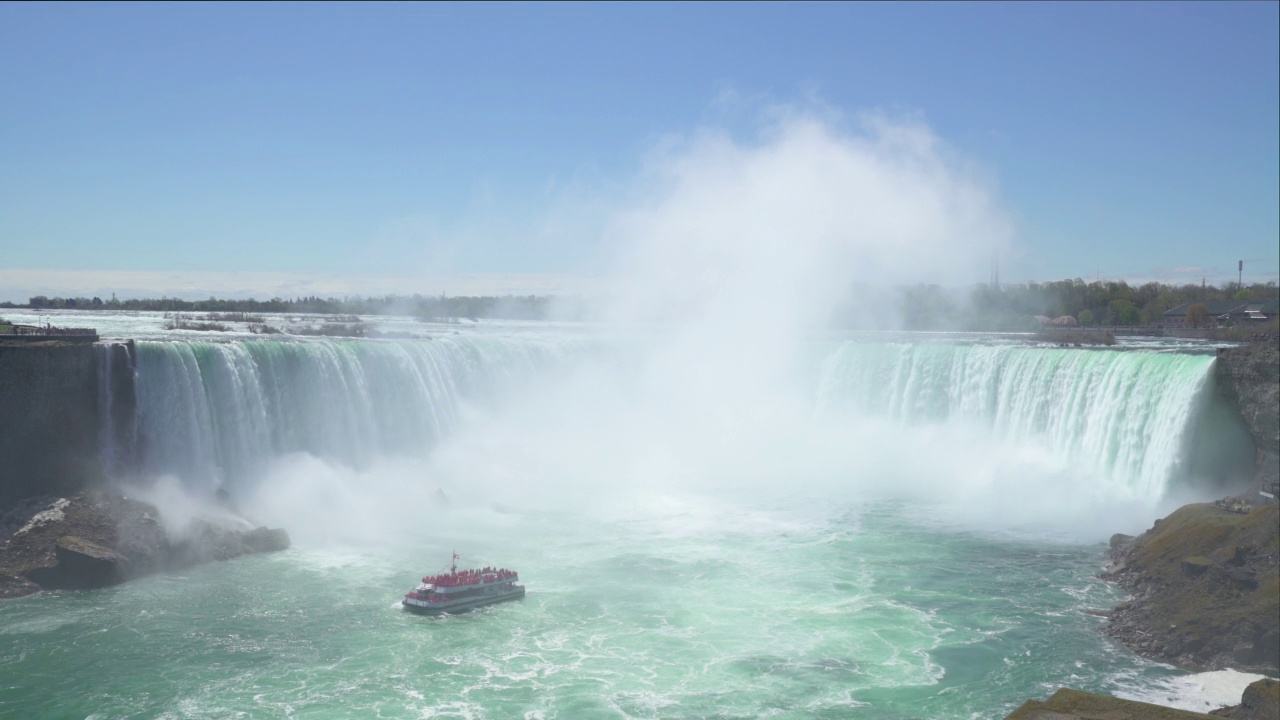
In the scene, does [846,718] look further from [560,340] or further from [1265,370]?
[560,340]

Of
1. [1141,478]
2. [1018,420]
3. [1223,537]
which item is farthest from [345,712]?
[1018,420]

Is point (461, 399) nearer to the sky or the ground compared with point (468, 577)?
nearer to the sky

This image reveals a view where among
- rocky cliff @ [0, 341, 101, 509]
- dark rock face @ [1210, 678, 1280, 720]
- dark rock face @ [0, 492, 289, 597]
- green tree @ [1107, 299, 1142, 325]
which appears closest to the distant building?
green tree @ [1107, 299, 1142, 325]

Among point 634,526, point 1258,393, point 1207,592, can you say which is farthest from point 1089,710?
point 1258,393

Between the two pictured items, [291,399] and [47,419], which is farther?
[291,399]

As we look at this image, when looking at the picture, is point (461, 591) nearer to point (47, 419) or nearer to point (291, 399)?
point (47, 419)

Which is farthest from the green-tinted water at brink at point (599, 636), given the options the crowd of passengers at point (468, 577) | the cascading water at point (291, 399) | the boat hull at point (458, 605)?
the cascading water at point (291, 399)

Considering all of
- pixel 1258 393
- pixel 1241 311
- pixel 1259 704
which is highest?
pixel 1241 311

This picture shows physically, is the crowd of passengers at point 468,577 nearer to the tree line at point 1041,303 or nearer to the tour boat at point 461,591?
the tour boat at point 461,591

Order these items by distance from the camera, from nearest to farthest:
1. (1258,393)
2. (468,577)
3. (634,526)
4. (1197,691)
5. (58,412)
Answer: (1197,691) < (468,577) < (58,412) < (1258,393) < (634,526)
